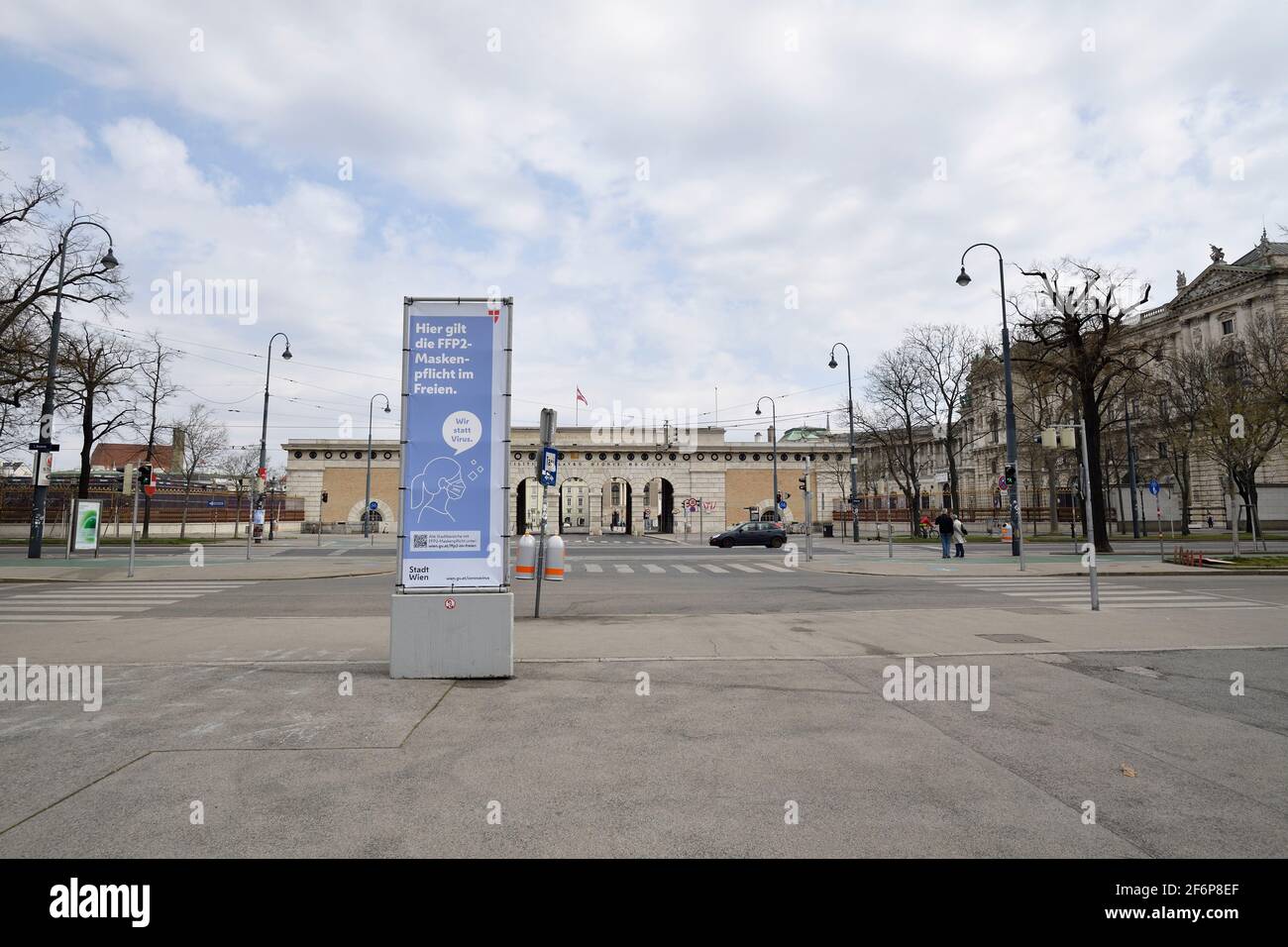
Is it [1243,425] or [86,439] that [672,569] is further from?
[86,439]

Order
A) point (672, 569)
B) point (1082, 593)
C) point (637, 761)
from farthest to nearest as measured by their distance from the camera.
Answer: point (672, 569)
point (1082, 593)
point (637, 761)

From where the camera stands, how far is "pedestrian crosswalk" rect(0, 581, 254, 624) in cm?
1277

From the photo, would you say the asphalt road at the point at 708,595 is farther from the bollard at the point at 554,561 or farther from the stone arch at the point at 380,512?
the stone arch at the point at 380,512

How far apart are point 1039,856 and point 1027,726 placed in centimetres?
256

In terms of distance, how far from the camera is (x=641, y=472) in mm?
65062

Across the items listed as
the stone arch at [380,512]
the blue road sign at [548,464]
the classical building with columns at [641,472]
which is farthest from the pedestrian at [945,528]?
the stone arch at [380,512]

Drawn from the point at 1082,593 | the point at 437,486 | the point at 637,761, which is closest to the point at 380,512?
the point at 1082,593

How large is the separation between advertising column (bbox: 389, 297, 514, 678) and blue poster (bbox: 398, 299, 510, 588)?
1 centimetres

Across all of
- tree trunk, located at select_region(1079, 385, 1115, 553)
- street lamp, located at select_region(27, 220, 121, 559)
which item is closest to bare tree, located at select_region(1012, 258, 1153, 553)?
tree trunk, located at select_region(1079, 385, 1115, 553)

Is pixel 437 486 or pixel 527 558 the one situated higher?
pixel 437 486

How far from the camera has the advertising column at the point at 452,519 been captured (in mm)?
7316

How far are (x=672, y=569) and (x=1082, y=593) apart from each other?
12658 millimetres

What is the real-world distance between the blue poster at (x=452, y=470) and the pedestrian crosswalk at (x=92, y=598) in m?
8.50
